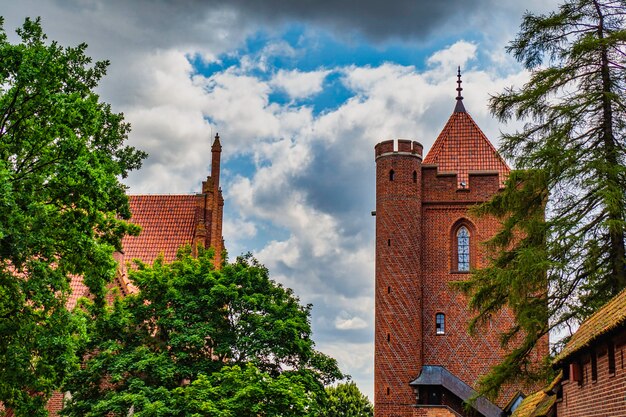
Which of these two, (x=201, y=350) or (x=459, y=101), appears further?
(x=459, y=101)

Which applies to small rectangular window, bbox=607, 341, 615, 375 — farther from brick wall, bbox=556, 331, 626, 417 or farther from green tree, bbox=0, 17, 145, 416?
green tree, bbox=0, 17, 145, 416

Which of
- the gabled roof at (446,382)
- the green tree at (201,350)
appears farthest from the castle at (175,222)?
the green tree at (201,350)

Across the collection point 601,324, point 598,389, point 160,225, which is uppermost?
point 160,225

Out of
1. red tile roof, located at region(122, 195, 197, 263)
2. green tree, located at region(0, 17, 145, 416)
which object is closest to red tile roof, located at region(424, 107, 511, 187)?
red tile roof, located at region(122, 195, 197, 263)

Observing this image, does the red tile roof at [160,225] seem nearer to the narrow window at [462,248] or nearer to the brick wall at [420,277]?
the brick wall at [420,277]

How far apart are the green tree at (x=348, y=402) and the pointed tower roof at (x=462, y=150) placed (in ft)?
90.7

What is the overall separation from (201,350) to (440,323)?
1234 cm

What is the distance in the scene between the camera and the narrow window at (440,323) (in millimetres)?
36656

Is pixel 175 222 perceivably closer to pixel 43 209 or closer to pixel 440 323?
pixel 440 323

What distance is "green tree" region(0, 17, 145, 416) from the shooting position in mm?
17297

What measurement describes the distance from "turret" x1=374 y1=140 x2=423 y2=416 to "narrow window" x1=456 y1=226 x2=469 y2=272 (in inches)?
73.1

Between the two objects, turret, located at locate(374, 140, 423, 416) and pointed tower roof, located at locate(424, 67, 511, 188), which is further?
pointed tower roof, located at locate(424, 67, 511, 188)

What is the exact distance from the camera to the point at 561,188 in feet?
68.9

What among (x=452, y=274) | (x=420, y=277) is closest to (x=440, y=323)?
(x=420, y=277)
